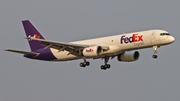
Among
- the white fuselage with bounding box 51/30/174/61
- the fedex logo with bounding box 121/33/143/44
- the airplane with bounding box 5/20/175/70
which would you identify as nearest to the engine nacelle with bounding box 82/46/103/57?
the airplane with bounding box 5/20/175/70

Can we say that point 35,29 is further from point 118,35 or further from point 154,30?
point 154,30

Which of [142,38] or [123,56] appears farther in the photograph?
[123,56]

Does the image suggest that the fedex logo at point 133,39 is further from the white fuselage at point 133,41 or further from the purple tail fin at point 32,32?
the purple tail fin at point 32,32

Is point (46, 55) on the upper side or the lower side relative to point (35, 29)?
lower

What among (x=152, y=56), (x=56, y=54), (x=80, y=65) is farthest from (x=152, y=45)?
(x=56, y=54)

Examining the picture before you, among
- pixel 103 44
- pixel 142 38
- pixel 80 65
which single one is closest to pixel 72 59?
pixel 80 65

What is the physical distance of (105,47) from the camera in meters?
55.1

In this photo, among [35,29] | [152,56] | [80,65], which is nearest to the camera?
[152,56]

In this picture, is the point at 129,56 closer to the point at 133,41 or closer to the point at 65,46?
the point at 133,41

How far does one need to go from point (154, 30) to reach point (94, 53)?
895 cm

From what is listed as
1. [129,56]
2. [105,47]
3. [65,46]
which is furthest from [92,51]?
[129,56]

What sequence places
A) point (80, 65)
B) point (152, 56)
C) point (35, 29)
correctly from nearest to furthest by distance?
point (152, 56), point (80, 65), point (35, 29)

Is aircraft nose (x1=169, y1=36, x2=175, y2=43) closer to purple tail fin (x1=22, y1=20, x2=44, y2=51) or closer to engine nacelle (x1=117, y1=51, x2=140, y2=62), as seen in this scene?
engine nacelle (x1=117, y1=51, x2=140, y2=62)

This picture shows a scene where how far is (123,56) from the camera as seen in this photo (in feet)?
196
